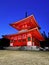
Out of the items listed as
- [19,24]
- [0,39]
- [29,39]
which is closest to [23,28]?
[19,24]

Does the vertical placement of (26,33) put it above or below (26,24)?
below

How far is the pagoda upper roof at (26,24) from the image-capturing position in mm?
22327

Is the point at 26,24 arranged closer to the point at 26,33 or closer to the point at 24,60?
the point at 26,33

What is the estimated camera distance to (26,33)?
22766mm

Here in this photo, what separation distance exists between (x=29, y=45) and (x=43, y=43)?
364 inches

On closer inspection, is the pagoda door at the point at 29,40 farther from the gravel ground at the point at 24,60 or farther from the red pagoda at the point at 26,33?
the gravel ground at the point at 24,60

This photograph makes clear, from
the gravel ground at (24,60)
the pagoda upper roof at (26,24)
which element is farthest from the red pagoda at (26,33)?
the gravel ground at (24,60)

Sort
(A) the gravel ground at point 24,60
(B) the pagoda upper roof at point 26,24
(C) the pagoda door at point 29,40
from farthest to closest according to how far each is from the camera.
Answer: (C) the pagoda door at point 29,40
(B) the pagoda upper roof at point 26,24
(A) the gravel ground at point 24,60

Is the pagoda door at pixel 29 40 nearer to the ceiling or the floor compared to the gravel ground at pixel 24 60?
nearer to the ceiling

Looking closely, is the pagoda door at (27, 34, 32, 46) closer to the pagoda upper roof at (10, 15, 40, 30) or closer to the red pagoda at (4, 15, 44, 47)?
the red pagoda at (4, 15, 44, 47)

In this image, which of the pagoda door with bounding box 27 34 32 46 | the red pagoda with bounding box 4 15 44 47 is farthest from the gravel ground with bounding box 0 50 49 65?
the pagoda door with bounding box 27 34 32 46

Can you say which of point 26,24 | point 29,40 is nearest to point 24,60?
point 29,40

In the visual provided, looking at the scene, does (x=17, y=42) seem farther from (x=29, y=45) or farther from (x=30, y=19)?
(x=30, y=19)

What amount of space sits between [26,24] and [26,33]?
7.05ft
